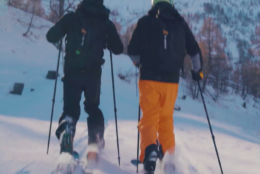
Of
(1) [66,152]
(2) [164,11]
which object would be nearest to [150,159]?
(1) [66,152]

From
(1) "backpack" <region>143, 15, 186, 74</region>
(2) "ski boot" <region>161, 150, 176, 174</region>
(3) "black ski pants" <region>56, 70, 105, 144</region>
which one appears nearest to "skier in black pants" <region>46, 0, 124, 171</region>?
(3) "black ski pants" <region>56, 70, 105, 144</region>

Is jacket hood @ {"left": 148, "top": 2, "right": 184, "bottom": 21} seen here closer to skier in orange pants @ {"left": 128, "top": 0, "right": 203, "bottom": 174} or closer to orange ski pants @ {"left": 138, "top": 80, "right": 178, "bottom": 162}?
skier in orange pants @ {"left": 128, "top": 0, "right": 203, "bottom": 174}

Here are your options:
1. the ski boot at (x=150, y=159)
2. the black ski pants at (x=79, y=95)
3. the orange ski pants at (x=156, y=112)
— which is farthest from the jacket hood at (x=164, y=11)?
the ski boot at (x=150, y=159)

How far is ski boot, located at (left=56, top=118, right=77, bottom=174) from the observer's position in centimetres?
240

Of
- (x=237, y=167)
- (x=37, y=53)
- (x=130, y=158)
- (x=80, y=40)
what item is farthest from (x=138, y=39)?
(x=37, y=53)

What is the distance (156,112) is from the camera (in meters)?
2.90

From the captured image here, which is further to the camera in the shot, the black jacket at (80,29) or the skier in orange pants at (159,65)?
the black jacket at (80,29)

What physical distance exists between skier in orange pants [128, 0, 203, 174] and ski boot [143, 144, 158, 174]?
0.47 feet

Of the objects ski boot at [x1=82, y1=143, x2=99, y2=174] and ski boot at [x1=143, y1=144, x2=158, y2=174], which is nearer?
ski boot at [x1=143, y1=144, x2=158, y2=174]

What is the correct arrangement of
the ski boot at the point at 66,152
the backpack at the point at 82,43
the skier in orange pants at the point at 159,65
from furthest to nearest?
the backpack at the point at 82,43, the skier in orange pants at the point at 159,65, the ski boot at the point at 66,152

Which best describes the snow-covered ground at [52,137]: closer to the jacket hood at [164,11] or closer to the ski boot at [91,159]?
the ski boot at [91,159]

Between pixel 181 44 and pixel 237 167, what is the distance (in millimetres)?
1907

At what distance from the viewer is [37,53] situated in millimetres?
14305

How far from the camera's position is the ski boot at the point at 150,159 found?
2.50 m
